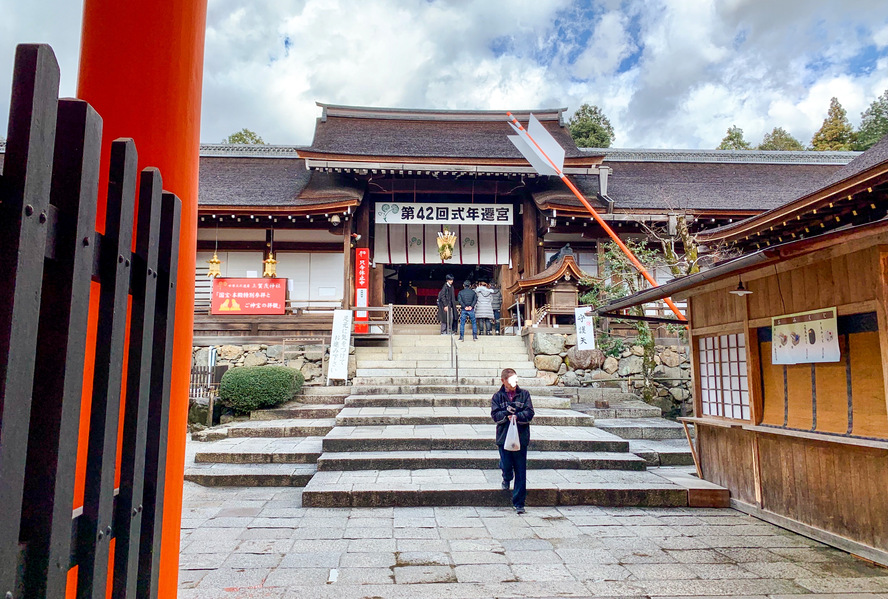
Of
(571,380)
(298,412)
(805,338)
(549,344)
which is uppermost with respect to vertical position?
(549,344)

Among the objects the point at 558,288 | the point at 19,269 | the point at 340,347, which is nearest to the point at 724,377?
the point at 19,269

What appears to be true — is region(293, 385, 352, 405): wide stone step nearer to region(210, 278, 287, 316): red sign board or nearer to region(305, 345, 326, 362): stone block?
region(305, 345, 326, 362): stone block

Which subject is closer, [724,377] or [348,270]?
[724,377]

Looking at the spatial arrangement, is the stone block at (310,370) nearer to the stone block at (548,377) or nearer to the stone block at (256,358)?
the stone block at (256,358)

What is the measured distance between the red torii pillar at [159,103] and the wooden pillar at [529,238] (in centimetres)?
1303

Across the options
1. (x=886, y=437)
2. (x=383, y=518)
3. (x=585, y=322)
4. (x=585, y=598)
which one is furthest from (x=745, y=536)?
(x=585, y=322)

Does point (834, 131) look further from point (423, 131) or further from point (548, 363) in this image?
point (548, 363)

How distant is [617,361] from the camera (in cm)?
1260

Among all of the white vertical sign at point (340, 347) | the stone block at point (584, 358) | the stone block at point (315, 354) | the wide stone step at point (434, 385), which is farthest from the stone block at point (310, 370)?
the stone block at point (584, 358)

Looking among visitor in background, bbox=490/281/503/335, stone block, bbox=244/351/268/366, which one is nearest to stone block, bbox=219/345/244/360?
stone block, bbox=244/351/268/366

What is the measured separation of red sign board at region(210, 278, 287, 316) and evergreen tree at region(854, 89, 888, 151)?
2693cm

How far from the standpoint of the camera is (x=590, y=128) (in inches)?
1142

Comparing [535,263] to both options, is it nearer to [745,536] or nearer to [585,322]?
[585,322]

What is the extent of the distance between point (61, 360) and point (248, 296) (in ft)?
41.2
